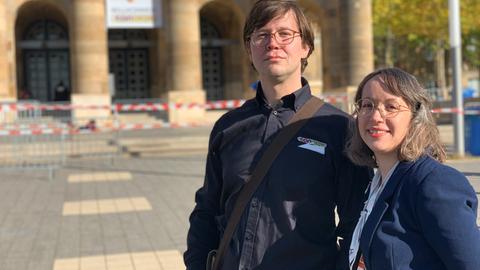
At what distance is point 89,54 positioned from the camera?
2288 centimetres

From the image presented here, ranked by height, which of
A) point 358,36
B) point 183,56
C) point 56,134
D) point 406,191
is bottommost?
point 56,134

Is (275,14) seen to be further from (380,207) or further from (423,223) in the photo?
(423,223)

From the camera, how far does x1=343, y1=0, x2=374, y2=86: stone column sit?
2467cm

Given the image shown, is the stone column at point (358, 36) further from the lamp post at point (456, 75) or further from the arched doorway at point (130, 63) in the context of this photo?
the lamp post at point (456, 75)

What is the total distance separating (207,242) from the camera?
111 inches

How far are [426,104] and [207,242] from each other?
123 centimetres

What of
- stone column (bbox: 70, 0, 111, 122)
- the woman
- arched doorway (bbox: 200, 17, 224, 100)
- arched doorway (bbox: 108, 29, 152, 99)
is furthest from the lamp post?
arched doorway (bbox: 108, 29, 152, 99)

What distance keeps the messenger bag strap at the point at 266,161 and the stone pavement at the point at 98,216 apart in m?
0.69

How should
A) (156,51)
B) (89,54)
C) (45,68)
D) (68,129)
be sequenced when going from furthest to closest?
(156,51) < (45,68) < (89,54) < (68,129)

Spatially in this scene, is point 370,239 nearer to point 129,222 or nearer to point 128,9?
point 129,222

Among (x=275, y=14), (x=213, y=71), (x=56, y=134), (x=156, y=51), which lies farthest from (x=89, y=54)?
(x=275, y=14)

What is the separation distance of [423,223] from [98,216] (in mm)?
7566

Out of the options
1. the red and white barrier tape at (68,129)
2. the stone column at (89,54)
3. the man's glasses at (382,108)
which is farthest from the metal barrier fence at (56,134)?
the man's glasses at (382,108)

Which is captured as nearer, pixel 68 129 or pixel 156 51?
pixel 68 129
